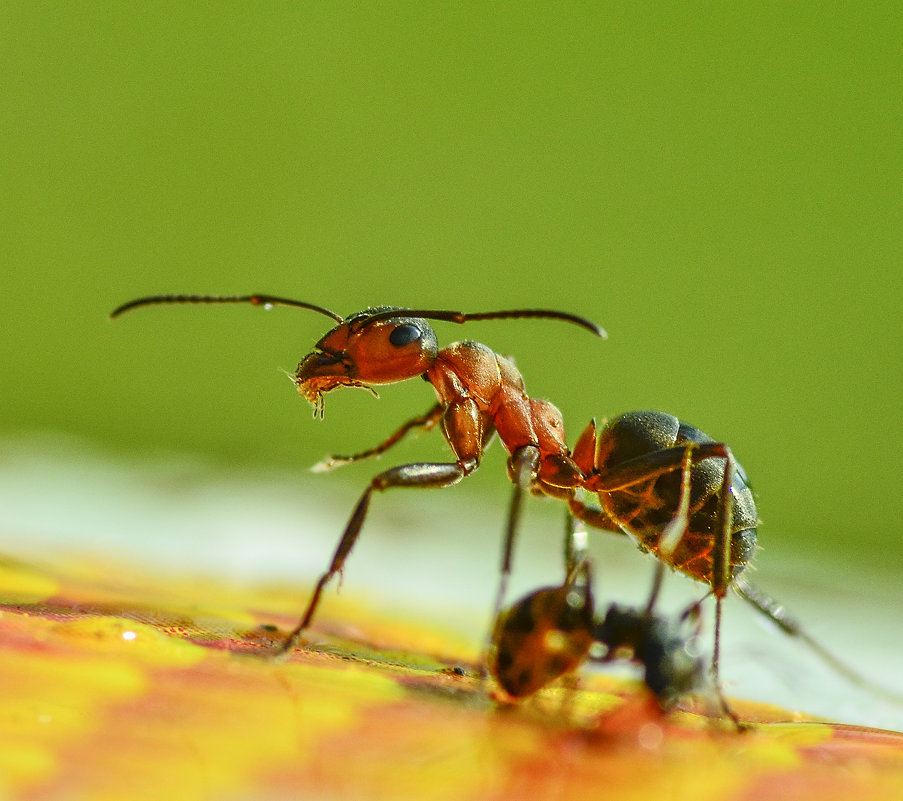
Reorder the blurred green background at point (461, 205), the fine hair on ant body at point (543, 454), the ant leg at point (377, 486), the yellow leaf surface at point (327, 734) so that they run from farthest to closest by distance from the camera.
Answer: the blurred green background at point (461, 205) → the fine hair on ant body at point (543, 454) → the ant leg at point (377, 486) → the yellow leaf surface at point (327, 734)

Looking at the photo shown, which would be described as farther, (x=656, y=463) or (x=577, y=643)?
(x=656, y=463)

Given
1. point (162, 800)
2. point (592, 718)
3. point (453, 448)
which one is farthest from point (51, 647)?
point (453, 448)

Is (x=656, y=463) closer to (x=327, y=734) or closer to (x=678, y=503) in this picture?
(x=678, y=503)

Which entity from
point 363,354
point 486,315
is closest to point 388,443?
point 363,354

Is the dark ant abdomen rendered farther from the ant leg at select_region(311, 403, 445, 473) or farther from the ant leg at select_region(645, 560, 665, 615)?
the ant leg at select_region(311, 403, 445, 473)

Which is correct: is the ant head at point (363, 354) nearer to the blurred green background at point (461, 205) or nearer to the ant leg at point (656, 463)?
the ant leg at point (656, 463)

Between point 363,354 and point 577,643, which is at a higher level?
point 363,354

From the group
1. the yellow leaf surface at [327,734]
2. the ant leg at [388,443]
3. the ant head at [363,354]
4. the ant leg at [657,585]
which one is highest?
the ant head at [363,354]

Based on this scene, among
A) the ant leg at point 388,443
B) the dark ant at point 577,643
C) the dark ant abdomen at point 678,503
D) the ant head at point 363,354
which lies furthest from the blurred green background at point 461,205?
the dark ant at point 577,643
